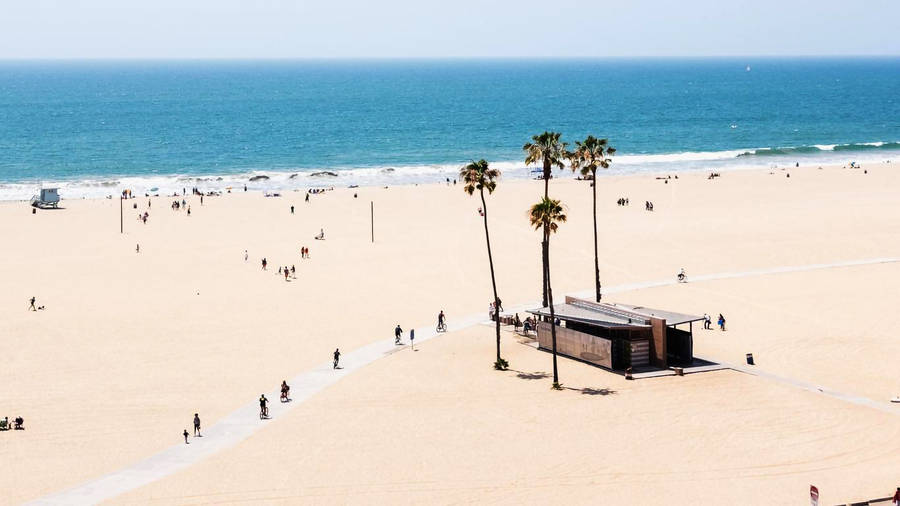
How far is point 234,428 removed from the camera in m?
33.3

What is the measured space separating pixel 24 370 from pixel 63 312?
9.87 meters

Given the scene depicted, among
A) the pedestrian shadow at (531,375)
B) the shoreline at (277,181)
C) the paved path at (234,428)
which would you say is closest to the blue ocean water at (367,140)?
the shoreline at (277,181)

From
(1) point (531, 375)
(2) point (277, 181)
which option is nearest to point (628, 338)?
(1) point (531, 375)

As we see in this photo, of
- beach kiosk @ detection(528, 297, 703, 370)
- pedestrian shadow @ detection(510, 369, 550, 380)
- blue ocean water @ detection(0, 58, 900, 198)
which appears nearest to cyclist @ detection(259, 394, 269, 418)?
pedestrian shadow @ detection(510, 369, 550, 380)

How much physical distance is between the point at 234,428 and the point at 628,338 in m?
16.0

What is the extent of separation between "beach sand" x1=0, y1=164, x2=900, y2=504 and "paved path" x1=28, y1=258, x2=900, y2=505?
1.76 ft

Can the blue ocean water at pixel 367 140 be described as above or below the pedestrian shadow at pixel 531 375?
above

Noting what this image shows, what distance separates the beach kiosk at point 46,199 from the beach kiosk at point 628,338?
5535 centimetres

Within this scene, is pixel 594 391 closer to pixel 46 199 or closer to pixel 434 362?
pixel 434 362

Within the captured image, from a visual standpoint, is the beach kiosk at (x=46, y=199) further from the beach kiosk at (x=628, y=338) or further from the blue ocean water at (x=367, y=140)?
the beach kiosk at (x=628, y=338)

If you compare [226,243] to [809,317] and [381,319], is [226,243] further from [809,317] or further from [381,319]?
[809,317]

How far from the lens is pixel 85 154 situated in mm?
124812

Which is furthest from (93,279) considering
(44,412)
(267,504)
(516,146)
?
(516,146)

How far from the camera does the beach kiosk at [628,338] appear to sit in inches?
1570
